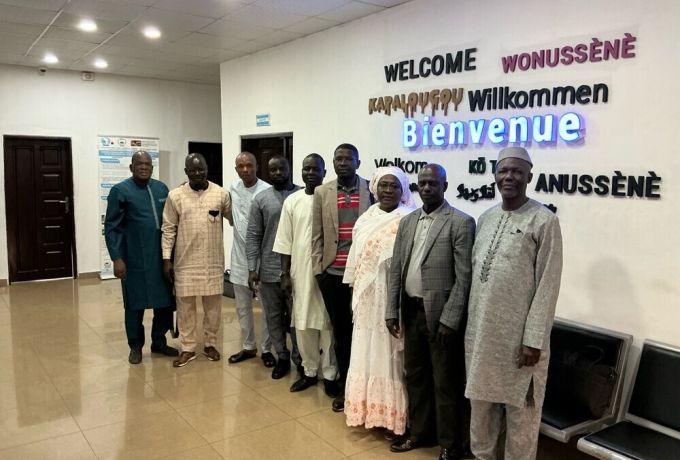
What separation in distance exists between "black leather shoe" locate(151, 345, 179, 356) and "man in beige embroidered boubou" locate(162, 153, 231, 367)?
0.81ft

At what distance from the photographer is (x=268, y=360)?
4477 mm

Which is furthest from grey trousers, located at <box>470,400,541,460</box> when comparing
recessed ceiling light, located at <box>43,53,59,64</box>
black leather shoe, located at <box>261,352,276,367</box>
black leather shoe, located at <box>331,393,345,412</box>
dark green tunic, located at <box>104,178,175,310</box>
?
recessed ceiling light, located at <box>43,53,59,64</box>

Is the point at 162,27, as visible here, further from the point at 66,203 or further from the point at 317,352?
the point at 66,203

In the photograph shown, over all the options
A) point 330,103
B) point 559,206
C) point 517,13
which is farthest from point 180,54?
point 559,206

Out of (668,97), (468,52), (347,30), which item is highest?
(347,30)

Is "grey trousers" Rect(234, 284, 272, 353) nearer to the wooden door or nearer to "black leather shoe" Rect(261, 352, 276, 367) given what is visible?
"black leather shoe" Rect(261, 352, 276, 367)

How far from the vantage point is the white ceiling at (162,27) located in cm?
474

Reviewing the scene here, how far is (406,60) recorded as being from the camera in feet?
15.1

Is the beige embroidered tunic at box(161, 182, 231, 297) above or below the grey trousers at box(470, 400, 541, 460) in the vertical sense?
above

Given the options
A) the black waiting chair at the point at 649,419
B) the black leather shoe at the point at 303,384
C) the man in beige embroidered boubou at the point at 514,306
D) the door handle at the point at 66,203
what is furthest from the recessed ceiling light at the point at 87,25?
the black waiting chair at the point at 649,419

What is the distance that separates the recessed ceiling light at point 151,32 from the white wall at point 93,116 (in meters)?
2.79

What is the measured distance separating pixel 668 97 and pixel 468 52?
150cm

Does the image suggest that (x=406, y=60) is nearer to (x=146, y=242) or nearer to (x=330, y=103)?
(x=330, y=103)

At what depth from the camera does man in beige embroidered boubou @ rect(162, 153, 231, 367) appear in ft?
14.3
